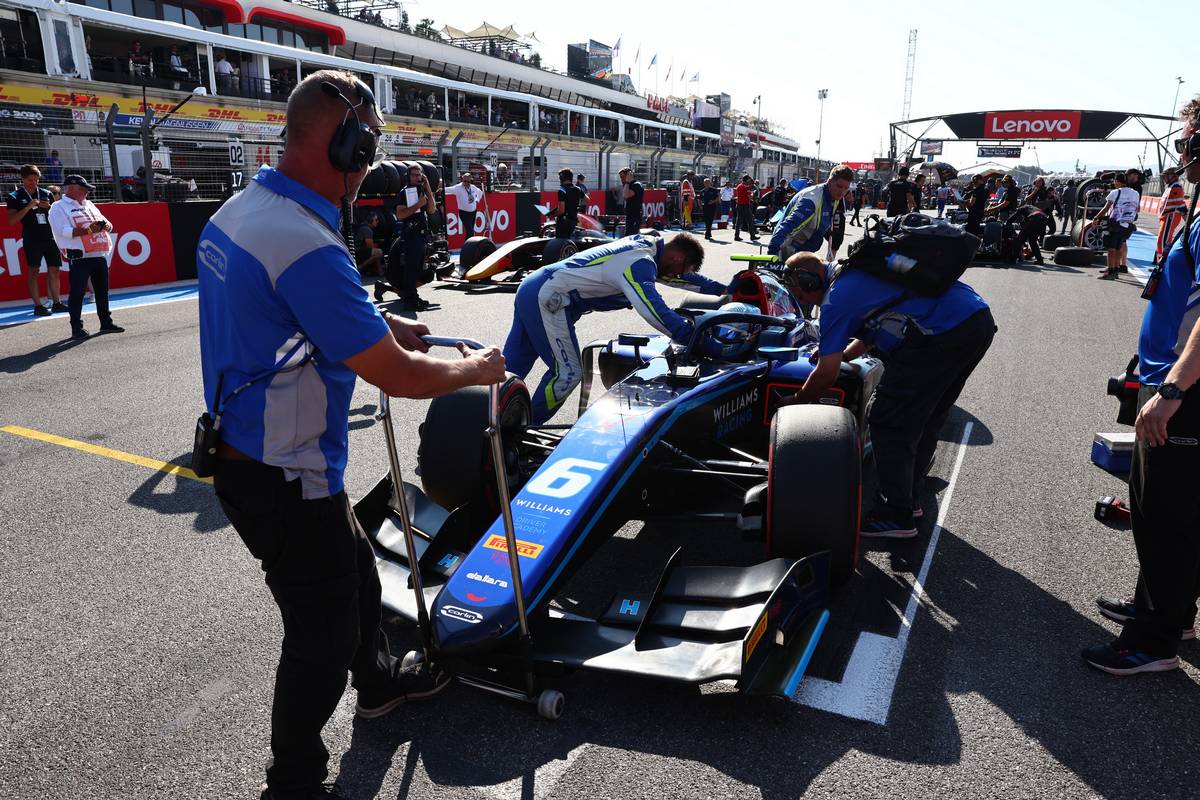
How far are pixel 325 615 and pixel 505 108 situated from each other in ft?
167

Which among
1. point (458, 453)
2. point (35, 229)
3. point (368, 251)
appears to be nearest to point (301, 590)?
point (458, 453)

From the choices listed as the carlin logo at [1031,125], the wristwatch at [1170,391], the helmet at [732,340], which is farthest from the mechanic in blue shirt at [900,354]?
the carlin logo at [1031,125]

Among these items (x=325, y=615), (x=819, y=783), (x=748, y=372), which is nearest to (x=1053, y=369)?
(x=748, y=372)

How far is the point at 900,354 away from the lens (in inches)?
147

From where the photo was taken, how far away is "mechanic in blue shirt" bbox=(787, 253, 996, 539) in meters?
3.62

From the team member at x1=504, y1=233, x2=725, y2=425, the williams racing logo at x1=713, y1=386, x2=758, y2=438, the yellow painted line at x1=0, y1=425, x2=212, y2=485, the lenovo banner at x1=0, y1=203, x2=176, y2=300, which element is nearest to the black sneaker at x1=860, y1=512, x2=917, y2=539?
the williams racing logo at x1=713, y1=386, x2=758, y2=438

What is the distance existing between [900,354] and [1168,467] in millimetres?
1256

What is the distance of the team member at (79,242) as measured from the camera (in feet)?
26.2

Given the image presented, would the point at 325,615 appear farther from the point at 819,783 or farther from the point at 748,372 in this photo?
the point at 748,372

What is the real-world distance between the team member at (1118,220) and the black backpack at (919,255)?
511 inches

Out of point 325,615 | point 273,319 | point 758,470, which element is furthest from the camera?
point 758,470

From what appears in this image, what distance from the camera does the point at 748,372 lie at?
4.17m

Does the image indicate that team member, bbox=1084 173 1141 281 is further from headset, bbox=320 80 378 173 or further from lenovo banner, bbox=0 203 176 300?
headset, bbox=320 80 378 173

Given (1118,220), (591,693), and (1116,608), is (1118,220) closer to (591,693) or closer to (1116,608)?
(1116,608)
